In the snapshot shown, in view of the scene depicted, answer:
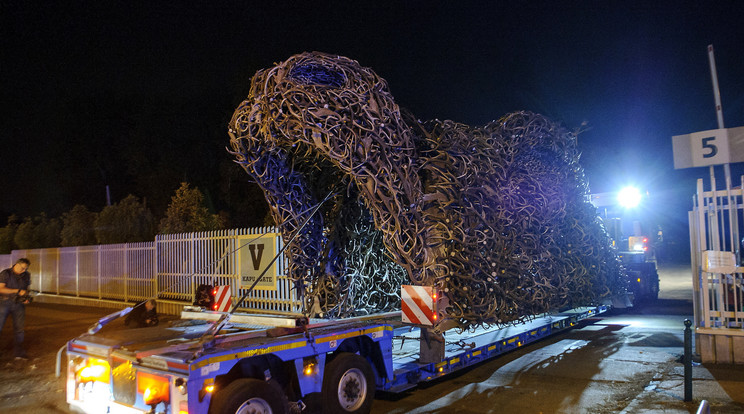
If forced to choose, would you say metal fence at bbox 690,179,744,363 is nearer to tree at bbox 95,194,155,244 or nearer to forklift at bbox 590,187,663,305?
forklift at bbox 590,187,663,305

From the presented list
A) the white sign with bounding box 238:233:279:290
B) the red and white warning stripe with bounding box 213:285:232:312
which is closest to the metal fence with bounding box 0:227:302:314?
the white sign with bounding box 238:233:279:290

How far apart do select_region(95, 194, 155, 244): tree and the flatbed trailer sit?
15461 mm

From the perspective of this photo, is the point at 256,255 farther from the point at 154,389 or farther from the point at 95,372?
the point at 154,389

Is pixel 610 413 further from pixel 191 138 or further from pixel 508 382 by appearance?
pixel 191 138

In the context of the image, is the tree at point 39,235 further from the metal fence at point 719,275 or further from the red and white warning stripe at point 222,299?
the metal fence at point 719,275

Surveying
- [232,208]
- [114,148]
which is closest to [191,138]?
[232,208]

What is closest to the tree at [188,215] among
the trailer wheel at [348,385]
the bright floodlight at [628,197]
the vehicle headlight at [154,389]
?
the bright floodlight at [628,197]

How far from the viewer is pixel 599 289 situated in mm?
9953

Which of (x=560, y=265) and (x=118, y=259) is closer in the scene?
(x=560, y=265)

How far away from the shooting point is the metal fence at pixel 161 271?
12359 millimetres

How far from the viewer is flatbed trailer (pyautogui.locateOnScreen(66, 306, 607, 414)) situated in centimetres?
450

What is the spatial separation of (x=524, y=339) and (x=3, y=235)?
30.5 metres

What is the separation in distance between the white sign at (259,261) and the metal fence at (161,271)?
15 centimetres

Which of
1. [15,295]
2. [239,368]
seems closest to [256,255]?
[15,295]
